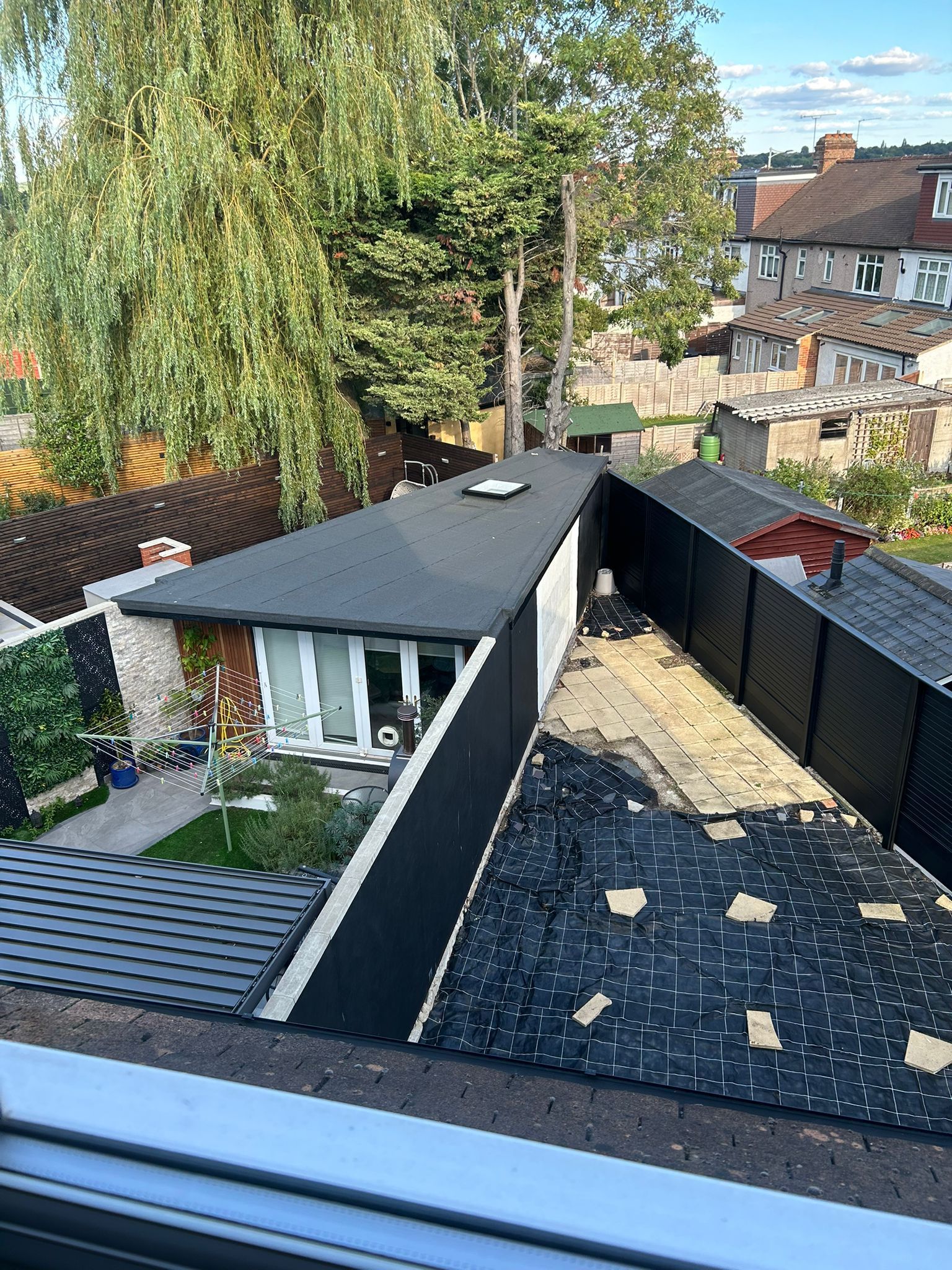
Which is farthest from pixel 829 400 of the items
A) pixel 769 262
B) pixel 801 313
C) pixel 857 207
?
pixel 769 262

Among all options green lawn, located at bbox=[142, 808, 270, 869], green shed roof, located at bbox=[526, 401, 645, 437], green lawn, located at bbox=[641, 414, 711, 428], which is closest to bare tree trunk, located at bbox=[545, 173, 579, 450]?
green shed roof, located at bbox=[526, 401, 645, 437]

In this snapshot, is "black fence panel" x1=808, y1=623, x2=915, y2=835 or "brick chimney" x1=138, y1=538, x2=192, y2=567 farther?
"brick chimney" x1=138, y1=538, x2=192, y2=567

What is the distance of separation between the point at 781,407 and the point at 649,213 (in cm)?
769

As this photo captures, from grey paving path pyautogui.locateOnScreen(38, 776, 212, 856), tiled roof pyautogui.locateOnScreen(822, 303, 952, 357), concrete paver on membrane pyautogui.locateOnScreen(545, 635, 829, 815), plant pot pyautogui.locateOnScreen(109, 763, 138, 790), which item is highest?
tiled roof pyautogui.locateOnScreen(822, 303, 952, 357)

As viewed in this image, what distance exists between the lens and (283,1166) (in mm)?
789

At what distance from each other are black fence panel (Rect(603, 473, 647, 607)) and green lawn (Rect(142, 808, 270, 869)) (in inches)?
278

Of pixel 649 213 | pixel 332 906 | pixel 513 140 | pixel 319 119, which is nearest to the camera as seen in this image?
pixel 332 906

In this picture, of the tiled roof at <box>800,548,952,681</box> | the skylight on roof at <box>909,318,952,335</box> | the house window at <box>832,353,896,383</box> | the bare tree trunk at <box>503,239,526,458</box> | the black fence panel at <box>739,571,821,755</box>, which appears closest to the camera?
the tiled roof at <box>800,548,952,681</box>

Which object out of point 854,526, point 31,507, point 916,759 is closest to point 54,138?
point 31,507

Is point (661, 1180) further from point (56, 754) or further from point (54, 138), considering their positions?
point (54, 138)

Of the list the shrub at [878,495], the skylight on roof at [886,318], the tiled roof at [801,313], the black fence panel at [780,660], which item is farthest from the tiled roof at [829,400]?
the black fence panel at [780,660]

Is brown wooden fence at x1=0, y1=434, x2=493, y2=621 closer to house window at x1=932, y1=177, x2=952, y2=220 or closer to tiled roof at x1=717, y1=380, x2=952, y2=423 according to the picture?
tiled roof at x1=717, y1=380, x2=952, y2=423

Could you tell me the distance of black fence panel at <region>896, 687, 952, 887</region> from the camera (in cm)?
647

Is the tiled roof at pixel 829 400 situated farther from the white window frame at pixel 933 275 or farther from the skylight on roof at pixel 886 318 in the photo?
the white window frame at pixel 933 275
